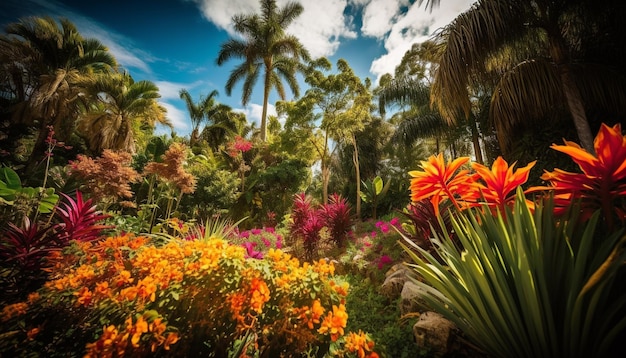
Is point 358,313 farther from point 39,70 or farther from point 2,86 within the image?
point 39,70

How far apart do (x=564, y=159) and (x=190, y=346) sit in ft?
18.3

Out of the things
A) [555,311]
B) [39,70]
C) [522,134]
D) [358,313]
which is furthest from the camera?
[39,70]

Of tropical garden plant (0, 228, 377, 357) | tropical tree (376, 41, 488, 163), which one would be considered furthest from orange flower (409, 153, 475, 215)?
tropical tree (376, 41, 488, 163)

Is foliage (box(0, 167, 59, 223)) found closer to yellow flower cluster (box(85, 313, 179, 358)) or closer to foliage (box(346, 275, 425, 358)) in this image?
Result: yellow flower cluster (box(85, 313, 179, 358))

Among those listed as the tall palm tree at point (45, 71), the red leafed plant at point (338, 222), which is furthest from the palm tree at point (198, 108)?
the red leafed plant at point (338, 222)

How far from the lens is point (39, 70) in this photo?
8719mm

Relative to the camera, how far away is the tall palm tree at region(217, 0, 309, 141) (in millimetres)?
13438

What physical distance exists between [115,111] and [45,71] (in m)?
3.35

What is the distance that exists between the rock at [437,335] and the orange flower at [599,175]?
1016 mm

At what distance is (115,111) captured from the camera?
8.66 m

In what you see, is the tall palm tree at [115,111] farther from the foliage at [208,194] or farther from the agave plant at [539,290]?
the agave plant at [539,290]

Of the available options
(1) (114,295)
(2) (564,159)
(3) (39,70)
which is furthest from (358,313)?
(3) (39,70)

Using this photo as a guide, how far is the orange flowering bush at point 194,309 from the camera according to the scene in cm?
108

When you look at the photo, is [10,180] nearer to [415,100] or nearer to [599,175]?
[599,175]
